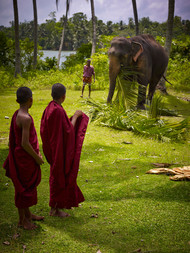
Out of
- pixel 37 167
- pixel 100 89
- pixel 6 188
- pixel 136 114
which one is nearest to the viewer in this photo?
pixel 37 167

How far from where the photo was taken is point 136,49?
8.95 m

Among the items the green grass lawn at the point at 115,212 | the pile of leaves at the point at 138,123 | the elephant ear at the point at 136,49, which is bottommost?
the green grass lawn at the point at 115,212

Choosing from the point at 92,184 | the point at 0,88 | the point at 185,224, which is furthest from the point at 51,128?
the point at 0,88

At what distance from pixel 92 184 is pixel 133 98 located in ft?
14.8

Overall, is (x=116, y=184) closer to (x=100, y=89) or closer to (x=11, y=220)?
(x=11, y=220)

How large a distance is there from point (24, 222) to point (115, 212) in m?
1.23

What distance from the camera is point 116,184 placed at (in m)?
4.41

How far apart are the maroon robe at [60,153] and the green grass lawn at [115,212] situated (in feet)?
1.24

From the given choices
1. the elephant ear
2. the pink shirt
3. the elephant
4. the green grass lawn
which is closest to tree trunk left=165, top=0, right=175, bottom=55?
the elephant

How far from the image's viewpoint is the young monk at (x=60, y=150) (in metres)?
3.07

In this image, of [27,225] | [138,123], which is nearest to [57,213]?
[27,225]

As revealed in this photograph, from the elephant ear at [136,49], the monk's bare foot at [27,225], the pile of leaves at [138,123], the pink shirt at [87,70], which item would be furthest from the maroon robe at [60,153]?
the pink shirt at [87,70]

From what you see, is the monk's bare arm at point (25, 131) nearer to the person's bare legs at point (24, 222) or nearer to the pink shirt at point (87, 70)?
the person's bare legs at point (24, 222)

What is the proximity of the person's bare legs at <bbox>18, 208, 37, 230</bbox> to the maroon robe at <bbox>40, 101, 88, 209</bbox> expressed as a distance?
35cm
